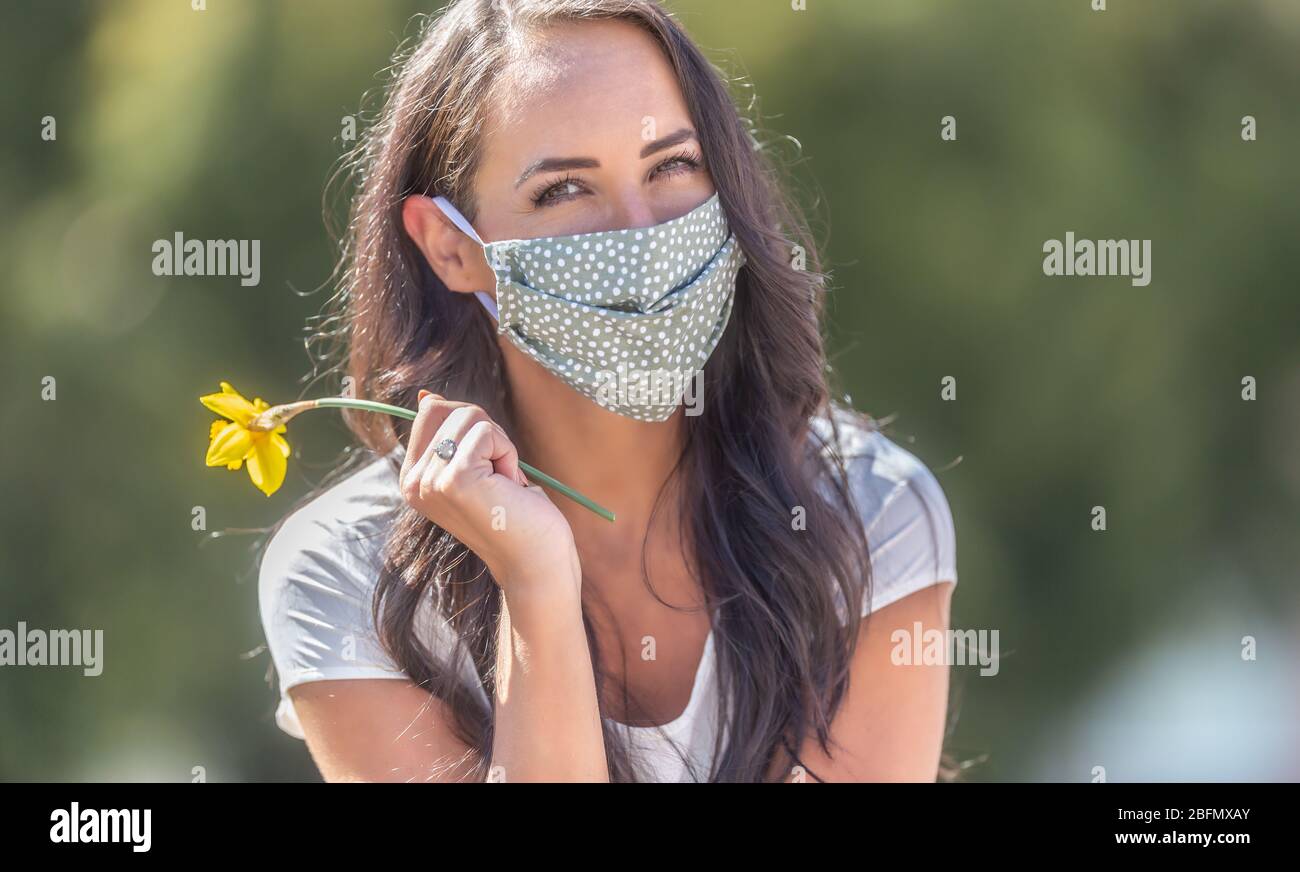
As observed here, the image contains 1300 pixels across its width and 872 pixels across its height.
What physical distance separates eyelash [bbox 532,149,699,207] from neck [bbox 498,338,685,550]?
0.33m

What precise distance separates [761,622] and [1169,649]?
205cm

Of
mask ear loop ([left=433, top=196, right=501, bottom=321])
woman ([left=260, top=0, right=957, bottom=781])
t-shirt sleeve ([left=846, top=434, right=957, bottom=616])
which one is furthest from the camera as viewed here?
t-shirt sleeve ([left=846, top=434, right=957, bottom=616])

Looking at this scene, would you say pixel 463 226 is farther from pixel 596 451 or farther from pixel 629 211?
pixel 596 451

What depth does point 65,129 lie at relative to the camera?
3.63m

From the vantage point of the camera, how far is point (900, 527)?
2197mm

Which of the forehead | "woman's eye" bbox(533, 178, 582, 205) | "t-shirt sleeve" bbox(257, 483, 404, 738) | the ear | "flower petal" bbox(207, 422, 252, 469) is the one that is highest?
the forehead

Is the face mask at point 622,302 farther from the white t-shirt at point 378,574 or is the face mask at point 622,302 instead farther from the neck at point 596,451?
the white t-shirt at point 378,574

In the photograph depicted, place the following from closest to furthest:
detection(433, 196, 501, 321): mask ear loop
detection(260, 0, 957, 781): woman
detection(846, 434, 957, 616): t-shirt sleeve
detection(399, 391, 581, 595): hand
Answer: detection(399, 391, 581, 595): hand
detection(260, 0, 957, 781): woman
detection(433, 196, 501, 321): mask ear loop
detection(846, 434, 957, 616): t-shirt sleeve

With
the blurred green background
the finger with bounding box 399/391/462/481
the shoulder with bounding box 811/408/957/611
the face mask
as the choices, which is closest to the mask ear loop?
the face mask

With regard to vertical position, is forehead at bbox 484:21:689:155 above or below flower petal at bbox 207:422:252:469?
above

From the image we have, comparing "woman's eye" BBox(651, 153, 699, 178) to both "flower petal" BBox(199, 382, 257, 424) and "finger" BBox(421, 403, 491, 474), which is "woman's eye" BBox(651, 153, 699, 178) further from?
"flower petal" BBox(199, 382, 257, 424)

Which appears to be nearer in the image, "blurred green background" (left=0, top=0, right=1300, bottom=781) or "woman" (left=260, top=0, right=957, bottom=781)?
"woman" (left=260, top=0, right=957, bottom=781)

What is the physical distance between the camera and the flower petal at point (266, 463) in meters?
1.81

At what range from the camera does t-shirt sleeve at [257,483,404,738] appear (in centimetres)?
204
